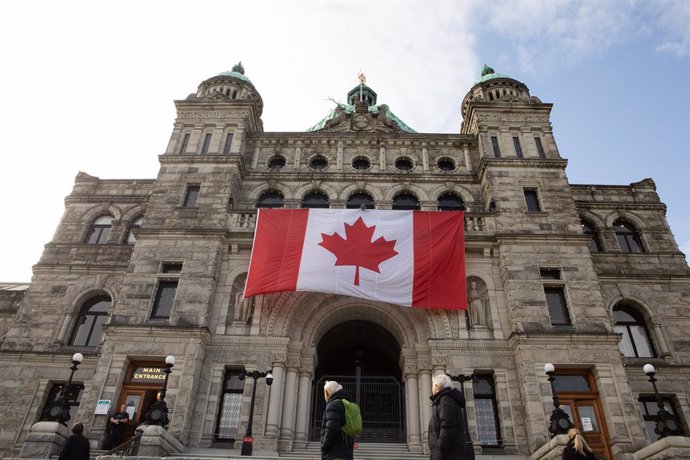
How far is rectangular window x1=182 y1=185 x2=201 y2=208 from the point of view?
80.5ft

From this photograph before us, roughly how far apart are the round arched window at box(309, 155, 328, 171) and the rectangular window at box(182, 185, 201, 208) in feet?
18.9

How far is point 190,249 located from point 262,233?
3.04m

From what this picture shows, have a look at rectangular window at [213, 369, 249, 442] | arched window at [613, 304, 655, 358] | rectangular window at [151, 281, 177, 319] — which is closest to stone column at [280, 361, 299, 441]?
rectangular window at [213, 369, 249, 442]

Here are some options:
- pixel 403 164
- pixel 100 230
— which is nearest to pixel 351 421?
pixel 403 164

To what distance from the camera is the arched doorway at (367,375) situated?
2080 centimetres

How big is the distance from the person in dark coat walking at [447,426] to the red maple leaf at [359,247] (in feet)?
40.3

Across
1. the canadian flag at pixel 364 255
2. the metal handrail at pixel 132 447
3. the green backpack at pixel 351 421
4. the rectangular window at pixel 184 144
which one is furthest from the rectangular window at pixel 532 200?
the metal handrail at pixel 132 447

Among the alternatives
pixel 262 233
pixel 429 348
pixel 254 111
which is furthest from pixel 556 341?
pixel 254 111

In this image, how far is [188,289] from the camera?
2130cm

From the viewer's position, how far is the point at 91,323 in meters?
24.1

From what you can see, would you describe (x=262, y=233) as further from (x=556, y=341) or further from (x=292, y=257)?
(x=556, y=341)

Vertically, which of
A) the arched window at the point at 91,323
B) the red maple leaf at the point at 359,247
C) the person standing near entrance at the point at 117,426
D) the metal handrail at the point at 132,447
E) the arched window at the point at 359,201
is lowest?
the metal handrail at the point at 132,447

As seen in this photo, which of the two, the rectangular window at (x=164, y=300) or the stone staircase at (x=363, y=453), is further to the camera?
the rectangular window at (x=164, y=300)

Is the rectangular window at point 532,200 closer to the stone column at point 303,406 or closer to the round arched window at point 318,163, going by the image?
the round arched window at point 318,163
